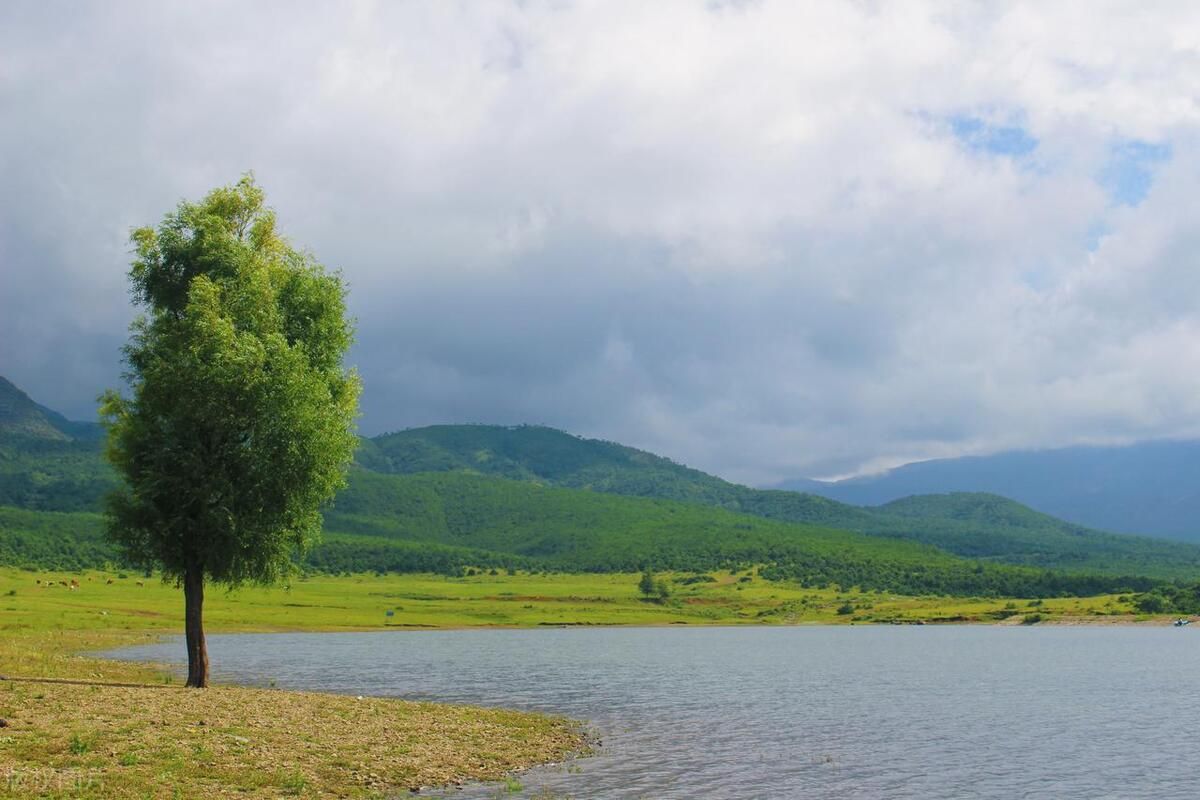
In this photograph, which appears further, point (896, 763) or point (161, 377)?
point (161, 377)

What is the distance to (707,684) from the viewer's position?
85000 millimetres

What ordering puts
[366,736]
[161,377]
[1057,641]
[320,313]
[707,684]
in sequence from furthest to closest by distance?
[1057,641]
[707,684]
[320,313]
[161,377]
[366,736]

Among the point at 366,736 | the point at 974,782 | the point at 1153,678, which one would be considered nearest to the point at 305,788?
the point at 366,736

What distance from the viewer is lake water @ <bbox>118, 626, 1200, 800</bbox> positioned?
42.1 m

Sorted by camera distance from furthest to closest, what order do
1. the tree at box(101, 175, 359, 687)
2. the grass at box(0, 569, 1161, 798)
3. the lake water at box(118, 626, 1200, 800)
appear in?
the tree at box(101, 175, 359, 687) → the lake water at box(118, 626, 1200, 800) → the grass at box(0, 569, 1161, 798)

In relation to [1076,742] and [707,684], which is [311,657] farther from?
[1076,742]

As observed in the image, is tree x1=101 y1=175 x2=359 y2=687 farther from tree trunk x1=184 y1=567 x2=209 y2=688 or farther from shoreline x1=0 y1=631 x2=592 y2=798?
shoreline x1=0 y1=631 x2=592 y2=798

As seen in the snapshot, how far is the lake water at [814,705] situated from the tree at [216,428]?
17913 mm

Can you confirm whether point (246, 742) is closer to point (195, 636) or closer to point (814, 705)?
point (195, 636)

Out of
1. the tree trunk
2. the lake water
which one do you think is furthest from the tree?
the lake water

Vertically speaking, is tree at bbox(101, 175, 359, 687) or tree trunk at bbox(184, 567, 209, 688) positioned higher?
tree at bbox(101, 175, 359, 687)

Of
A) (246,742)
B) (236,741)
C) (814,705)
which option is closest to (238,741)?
(236,741)

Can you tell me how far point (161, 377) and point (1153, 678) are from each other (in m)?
90.5

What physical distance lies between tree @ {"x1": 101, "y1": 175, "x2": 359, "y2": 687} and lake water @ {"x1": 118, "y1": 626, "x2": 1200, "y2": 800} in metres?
17.9
